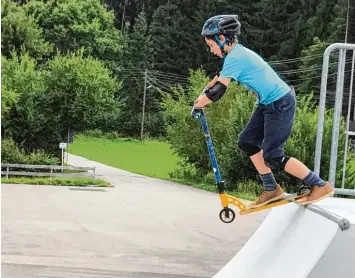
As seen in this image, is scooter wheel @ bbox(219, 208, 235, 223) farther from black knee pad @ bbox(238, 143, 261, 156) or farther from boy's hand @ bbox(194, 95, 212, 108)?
boy's hand @ bbox(194, 95, 212, 108)

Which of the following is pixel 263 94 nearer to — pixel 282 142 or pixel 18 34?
pixel 282 142

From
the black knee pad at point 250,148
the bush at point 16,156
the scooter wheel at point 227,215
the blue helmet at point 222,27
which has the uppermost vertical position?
the blue helmet at point 222,27

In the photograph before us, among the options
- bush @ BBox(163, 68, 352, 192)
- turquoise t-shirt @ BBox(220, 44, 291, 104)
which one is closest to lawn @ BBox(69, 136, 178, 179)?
bush @ BBox(163, 68, 352, 192)

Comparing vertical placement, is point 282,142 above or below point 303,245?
above

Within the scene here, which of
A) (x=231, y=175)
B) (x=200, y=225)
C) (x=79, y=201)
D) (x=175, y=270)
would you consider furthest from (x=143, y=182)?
(x=175, y=270)

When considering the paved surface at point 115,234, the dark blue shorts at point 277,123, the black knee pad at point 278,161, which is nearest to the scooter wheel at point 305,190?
the black knee pad at point 278,161

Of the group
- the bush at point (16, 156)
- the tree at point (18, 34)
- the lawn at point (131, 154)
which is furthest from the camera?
the lawn at point (131, 154)

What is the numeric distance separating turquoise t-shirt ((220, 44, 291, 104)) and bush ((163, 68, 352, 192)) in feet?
37.9

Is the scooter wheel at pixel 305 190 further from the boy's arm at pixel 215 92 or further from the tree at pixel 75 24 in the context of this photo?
the tree at pixel 75 24

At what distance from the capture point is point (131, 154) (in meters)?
45.1

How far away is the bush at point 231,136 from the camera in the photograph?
1936cm

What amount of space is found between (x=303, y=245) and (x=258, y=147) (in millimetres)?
969

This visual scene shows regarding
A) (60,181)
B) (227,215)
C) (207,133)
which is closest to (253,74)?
(207,133)

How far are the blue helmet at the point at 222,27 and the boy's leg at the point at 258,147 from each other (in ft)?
1.83
